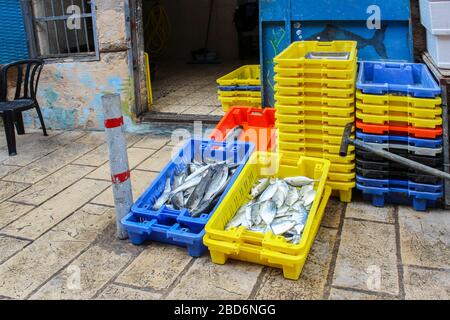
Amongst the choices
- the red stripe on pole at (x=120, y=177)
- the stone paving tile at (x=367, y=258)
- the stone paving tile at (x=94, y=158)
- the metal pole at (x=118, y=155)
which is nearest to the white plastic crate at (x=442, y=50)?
the stone paving tile at (x=367, y=258)

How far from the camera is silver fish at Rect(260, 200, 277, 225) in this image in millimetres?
3475

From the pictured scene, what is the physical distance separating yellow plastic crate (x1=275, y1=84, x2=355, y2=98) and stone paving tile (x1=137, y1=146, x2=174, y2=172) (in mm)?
1682

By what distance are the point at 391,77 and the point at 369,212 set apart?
1.33 meters

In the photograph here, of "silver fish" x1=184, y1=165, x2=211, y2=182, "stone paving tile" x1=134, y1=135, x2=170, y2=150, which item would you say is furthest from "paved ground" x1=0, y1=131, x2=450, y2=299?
"stone paving tile" x1=134, y1=135, x2=170, y2=150

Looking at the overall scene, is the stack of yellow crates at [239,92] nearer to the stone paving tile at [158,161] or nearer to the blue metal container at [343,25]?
the blue metal container at [343,25]

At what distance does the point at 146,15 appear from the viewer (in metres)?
10.2

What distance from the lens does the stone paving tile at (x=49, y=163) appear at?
506cm

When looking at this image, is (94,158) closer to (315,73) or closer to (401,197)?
(315,73)

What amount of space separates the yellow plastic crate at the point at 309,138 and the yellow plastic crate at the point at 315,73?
50 cm

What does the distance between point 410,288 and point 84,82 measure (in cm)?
485

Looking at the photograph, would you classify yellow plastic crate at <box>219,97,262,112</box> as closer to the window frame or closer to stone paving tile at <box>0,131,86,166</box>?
the window frame

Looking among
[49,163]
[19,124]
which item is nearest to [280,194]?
[49,163]
